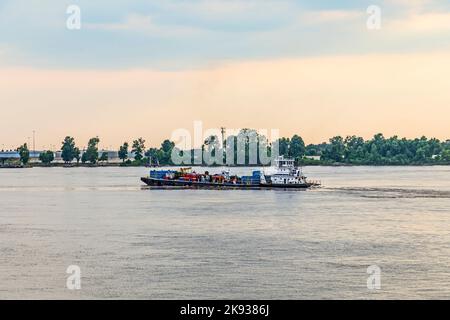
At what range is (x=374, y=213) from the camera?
10200 cm

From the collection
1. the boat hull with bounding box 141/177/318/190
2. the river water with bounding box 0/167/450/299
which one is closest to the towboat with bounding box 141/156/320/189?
the boat hull with bounding box 141/177/318/190

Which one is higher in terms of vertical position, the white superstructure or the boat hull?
the white superstructure

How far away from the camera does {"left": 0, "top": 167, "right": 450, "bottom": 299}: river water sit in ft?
167

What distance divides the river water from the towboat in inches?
1605

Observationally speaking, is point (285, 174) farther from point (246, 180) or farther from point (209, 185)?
point (209, 185)

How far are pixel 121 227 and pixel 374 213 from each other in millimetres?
33790

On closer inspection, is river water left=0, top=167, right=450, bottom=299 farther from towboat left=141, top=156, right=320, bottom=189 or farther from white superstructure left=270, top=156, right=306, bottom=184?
white superstructure left=270, top=156, right=306, bottom=184

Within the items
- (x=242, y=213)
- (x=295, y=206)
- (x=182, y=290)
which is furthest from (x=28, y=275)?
(x=295, y=206)

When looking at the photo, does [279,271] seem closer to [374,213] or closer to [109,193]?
[374,213]

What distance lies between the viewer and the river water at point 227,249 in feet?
167

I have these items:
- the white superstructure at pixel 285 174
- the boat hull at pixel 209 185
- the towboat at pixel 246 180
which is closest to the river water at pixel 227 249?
the boat hull at pixel 209 185

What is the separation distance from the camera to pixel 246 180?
170875 mm
